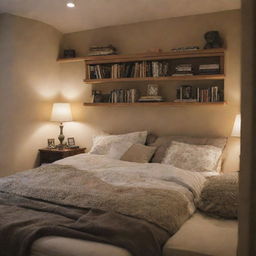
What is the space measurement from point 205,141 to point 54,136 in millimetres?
2318

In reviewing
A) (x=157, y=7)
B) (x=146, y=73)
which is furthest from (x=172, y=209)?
(x=157, y=7)

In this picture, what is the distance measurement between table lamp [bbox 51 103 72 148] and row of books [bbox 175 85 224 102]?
1.63 metres

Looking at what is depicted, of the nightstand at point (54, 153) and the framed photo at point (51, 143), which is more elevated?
the framed photo at point (51, 143)

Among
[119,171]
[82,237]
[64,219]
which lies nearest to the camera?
[82,237]

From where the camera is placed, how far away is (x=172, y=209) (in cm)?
214

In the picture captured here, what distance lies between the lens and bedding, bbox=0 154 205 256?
180 centimetres

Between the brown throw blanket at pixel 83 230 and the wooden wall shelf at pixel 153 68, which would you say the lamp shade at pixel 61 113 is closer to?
the wooden wall shelf at pixel 153 68

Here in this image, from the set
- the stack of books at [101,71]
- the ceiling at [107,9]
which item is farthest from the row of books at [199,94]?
the stack of books at [101,71]

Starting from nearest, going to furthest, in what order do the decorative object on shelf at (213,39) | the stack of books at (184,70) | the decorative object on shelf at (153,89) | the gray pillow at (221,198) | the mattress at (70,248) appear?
the mattress at (70,248) < the gray pillow at (221,198) < the decorative object on shelf at (213,39) < the stack of books at (184,70) < the decorative object on shelf at (153,89)

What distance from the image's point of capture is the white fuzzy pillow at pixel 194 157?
338 cm

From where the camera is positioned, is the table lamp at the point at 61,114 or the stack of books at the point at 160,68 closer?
the stack of books at the point at 160,68

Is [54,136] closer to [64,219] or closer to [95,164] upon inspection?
[95,164]

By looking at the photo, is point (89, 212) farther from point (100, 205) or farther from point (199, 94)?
point (199, 94)

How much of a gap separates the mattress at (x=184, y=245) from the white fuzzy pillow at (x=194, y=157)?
122 cm
